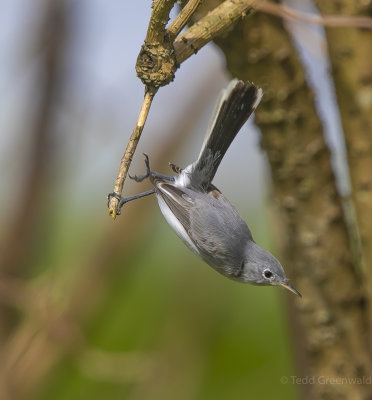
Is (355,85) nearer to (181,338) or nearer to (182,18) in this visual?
(182,18)

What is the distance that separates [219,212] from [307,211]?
0.58m

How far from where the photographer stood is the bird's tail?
1922 millimetres

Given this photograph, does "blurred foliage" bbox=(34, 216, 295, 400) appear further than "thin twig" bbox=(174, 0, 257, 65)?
Yes

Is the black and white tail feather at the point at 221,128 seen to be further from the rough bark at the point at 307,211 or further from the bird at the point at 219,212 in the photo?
the rough bark at the point at 307,211

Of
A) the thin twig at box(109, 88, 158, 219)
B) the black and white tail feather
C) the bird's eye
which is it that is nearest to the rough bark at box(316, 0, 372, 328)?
the black and white tail feather

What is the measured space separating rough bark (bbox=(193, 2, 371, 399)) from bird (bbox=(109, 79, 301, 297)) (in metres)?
0.31

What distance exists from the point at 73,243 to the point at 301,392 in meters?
2.16

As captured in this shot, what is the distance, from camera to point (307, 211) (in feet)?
7.98

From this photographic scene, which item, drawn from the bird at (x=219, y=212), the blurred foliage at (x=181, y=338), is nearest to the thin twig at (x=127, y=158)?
the bird at (x=219, y=212)

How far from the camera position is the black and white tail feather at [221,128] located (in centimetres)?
192

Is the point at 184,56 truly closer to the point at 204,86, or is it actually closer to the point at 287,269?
the point at 287,269

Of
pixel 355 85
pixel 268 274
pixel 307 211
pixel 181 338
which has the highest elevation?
pixel 355 85

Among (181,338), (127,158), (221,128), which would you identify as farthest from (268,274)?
(181,338)

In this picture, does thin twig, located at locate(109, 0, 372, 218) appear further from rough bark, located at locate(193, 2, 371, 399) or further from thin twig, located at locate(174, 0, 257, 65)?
rough bark, located at locate(193, 2, 371, 399)
